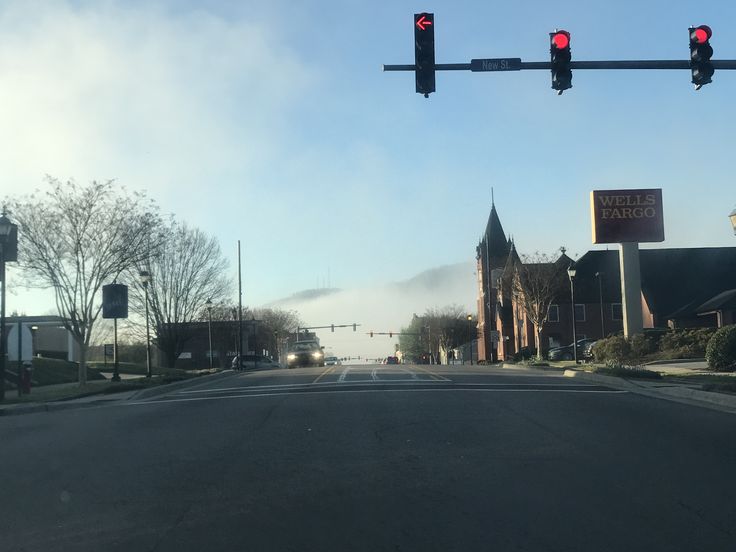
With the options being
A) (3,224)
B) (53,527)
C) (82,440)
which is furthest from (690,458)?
(3,224)

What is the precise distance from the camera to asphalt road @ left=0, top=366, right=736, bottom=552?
647 cm

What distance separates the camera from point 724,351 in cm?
2662

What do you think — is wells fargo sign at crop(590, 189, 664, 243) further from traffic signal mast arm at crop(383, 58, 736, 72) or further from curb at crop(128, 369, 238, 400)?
traffic signal mast arm at crop(383, 58, 736, 72)

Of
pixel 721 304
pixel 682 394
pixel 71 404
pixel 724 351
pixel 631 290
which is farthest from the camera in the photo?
pixel 721 304

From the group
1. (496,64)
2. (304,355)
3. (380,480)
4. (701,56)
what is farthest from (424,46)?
(304,355)

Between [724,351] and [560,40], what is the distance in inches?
691

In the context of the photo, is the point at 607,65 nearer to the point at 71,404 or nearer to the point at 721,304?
the point at 71,404

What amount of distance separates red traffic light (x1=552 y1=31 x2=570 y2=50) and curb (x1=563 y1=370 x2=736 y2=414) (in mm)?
7704

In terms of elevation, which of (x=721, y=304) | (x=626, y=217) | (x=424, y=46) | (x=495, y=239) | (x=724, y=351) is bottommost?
(x=724, y=351)

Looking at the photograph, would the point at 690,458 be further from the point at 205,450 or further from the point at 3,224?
the point at 3,224

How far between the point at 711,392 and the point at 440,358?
115760 millimetres

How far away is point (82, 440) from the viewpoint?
12836 mm

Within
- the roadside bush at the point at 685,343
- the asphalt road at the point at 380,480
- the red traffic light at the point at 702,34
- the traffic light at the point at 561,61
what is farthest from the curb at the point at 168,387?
the roadside bush at the point at 685,343

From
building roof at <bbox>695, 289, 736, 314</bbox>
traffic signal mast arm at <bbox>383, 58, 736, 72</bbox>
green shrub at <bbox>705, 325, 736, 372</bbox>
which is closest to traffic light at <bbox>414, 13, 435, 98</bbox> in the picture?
traffic signal mast arm at <bbox>383, 58, 736, 72</bbox>
